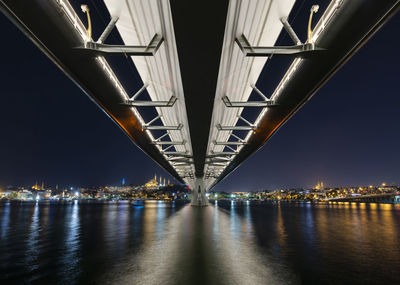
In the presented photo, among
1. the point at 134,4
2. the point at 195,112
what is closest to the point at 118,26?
the point at 134,4

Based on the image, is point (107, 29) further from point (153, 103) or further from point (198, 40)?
point (153, 103)

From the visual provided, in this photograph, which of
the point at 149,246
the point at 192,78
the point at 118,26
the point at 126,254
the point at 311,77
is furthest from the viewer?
the point at 149,246

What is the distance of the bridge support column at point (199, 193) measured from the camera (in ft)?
225

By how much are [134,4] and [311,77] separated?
296 inches

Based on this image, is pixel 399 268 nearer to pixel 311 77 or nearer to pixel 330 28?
pixel 311 77

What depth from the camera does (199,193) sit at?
238 feet

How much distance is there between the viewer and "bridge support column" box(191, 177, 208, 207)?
225ft

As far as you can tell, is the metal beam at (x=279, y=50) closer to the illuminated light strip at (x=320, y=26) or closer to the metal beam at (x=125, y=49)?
the illuminated light strip at (x=320, y=26)

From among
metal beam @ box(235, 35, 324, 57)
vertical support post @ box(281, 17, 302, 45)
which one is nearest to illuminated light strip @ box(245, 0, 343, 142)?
metal beam @ box(235, 35, 324, 57)

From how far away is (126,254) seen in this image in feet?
46.0

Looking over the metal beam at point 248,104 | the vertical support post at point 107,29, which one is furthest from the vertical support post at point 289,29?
the vertical support post at point 107,29

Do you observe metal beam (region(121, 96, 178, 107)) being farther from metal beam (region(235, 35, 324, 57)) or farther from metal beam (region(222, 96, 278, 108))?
metal beam (region(235, 35, 324, 57))

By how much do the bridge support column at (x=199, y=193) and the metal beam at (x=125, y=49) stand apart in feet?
195

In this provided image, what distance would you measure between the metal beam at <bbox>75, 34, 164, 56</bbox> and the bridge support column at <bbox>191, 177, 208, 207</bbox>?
59.4m
